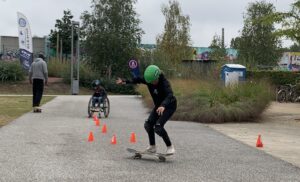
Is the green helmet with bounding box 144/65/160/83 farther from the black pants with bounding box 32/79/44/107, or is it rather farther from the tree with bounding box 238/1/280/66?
the tree with bounding box 238/1/280/66

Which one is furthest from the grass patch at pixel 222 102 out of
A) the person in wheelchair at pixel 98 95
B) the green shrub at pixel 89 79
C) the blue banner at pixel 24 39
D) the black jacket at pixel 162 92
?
the green shrub at pixel 89 79

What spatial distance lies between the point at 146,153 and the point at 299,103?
20771 mm

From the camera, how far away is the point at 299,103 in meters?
28.6

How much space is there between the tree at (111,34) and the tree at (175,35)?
10.9 m

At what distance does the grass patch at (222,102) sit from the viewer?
17122 millimetres

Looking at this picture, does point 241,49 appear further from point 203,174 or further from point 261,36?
point 203,174

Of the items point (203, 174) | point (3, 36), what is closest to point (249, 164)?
point (203, 174)

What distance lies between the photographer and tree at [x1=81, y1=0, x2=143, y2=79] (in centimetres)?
4294

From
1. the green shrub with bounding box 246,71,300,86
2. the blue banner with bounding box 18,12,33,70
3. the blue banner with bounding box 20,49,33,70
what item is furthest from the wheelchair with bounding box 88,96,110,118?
the blue banner with bounding box 20,49,33,70

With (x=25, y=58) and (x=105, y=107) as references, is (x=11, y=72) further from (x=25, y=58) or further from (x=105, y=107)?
(x=105, y=107)

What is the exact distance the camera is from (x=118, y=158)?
920cm

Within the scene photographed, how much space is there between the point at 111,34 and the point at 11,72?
804cm

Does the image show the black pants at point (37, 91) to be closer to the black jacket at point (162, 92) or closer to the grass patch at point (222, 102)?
the grass patch at point (222, 102)

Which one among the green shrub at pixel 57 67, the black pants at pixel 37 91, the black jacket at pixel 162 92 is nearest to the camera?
the black jacket at pixel 162 92
